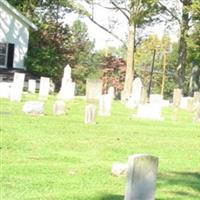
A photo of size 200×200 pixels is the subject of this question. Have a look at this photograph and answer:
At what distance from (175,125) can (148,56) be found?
5839 cm

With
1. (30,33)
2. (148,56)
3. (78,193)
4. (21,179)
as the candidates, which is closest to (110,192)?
(78,193)

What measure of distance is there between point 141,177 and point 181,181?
4.42 metres

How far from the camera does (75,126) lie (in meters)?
16.6

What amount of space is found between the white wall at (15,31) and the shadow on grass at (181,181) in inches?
1320

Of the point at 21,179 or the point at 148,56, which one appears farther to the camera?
the point at 148,56

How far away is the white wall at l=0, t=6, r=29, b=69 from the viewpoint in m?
43.2

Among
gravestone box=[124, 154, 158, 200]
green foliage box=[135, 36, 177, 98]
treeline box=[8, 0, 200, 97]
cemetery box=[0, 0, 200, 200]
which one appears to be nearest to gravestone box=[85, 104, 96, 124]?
cemetery box=[0, 0, 200, 200]

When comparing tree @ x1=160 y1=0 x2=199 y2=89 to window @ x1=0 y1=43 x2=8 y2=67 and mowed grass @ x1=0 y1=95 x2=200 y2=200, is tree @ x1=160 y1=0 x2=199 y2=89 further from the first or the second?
mowed grass @ x1=0 y1=95 x2=200 y2=200

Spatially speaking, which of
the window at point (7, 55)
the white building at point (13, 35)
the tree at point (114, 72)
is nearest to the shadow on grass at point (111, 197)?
the window at point (7, 55)

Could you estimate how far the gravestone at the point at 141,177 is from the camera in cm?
548

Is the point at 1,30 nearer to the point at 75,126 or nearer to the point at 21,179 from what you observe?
the point at 75,126

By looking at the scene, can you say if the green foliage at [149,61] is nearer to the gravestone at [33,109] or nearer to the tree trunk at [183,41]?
the tree trunk at [183,41]

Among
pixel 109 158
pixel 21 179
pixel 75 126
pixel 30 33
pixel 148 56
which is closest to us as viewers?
pixel 21 179

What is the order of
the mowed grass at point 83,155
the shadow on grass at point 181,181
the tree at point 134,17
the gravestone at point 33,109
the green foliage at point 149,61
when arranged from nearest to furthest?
the mowed grass at point 83,155 < the shadow on grass at point 181,181 < the gravestone at point 33,109 < the tree at point 134,17 < the green foliage at point 149,61
